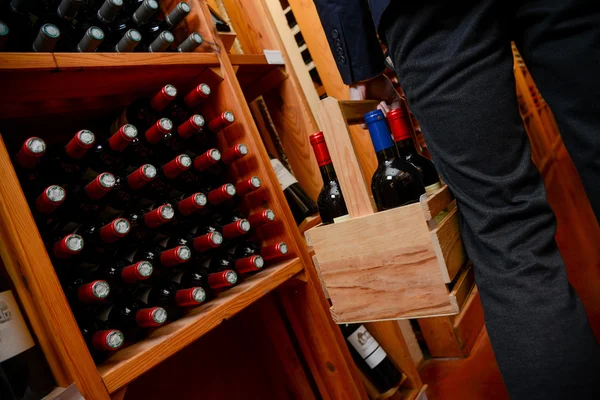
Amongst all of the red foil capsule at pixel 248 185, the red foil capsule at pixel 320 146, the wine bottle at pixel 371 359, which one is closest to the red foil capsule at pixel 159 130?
the red foil capsule at pixel 248 185

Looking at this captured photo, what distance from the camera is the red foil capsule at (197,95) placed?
102 cm

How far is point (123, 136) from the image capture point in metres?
0.88

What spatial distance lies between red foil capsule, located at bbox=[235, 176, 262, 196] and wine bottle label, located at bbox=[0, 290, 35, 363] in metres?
0.54

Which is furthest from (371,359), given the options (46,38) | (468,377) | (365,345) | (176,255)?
(46,38)

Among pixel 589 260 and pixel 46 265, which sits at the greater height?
pixel 46 265

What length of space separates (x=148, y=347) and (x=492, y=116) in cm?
71

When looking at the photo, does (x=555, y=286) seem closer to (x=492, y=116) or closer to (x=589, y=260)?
(x=492, y=116)

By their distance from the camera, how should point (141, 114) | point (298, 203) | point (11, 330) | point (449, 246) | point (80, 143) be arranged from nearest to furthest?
point (11, 330) → point (449, 246) → point (80, 143) → point (141, 114) → point (298, 203)

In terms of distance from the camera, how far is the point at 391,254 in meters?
0.74

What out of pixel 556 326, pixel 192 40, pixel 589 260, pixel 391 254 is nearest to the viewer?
pixel 556 326

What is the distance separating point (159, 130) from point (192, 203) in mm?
182

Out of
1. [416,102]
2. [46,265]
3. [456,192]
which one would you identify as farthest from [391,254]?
[46,265]

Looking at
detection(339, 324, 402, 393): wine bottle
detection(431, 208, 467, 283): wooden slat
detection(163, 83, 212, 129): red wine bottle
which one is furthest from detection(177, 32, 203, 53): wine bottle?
detection(339, 324, 402, 393): wine bottle

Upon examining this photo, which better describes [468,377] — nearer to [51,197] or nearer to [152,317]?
[152,317]
